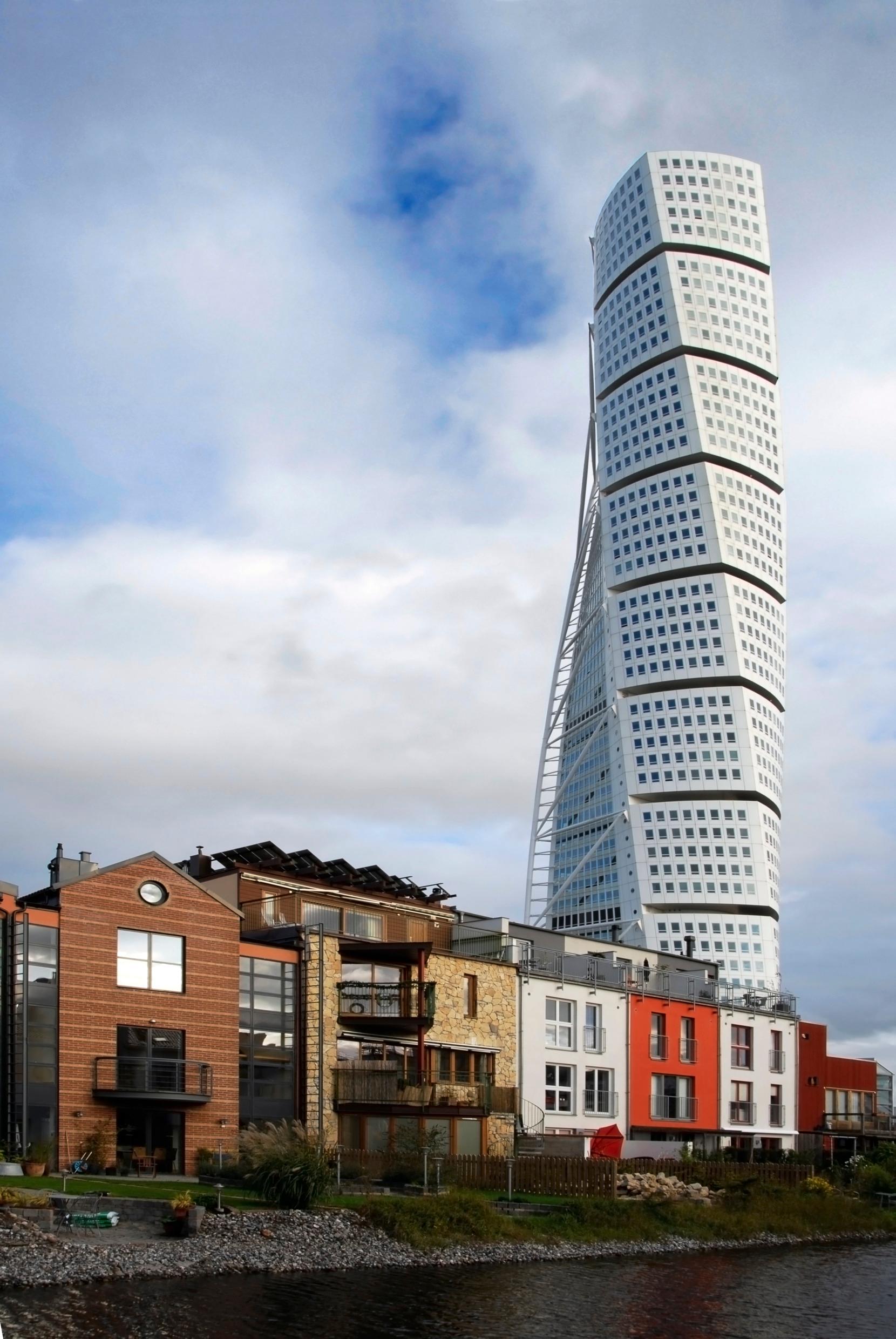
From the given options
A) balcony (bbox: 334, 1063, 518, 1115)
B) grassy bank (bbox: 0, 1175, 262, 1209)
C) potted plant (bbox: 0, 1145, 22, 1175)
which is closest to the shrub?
balcony (bbox: 334, 1063, 518, 1115)

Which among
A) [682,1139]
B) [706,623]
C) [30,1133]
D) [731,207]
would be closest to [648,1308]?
[30,1133]

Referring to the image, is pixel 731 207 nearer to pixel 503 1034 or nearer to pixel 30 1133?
pixel 503 1034

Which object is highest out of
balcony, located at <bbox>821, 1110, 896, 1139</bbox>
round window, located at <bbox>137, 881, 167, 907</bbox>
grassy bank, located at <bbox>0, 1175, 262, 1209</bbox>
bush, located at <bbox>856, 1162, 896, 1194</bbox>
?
round window, located at <bbox>137, 881, 167, 907</bbox>

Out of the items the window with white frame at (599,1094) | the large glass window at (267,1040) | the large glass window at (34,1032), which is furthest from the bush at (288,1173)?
the window with white frame at (599,1094)

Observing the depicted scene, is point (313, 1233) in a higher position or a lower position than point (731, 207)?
lower

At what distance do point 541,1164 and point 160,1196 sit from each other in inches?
515

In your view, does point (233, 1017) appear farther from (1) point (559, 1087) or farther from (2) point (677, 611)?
(2) point (677, 611)

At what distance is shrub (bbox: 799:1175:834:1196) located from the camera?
1944 inches

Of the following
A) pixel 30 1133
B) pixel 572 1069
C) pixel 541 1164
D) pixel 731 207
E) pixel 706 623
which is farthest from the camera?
pixel 731 207

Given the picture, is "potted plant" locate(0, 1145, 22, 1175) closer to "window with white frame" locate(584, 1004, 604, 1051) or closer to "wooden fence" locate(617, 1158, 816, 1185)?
"wooden fence" locate(617, 1158, 816, 1185)

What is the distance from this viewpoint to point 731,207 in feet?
612

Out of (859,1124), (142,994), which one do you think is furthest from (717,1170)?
(859,1124)

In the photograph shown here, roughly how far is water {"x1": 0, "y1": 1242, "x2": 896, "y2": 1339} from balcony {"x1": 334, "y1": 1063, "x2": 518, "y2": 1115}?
35.7ft

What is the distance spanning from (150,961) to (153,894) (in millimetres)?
1883
